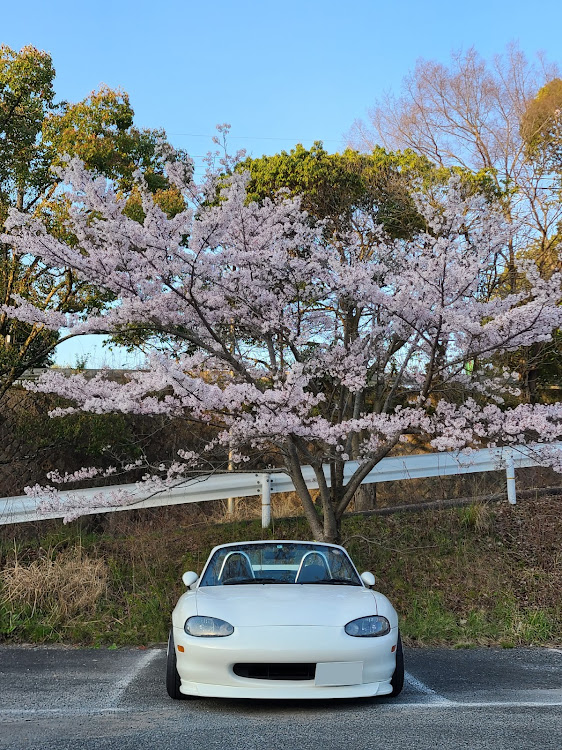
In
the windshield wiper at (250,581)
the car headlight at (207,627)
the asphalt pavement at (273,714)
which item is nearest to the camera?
the asphalt pavement at (273,714)

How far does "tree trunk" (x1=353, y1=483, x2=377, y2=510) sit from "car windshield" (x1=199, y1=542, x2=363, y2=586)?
6528mm

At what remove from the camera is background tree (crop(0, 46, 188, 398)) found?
1169cm

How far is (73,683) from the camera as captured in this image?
18.5 feet

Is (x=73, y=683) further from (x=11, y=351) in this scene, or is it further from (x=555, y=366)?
(x=555, y=366)

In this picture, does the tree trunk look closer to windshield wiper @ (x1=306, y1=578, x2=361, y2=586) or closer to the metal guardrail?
the metal guardrail

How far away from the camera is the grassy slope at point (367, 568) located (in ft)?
25.9

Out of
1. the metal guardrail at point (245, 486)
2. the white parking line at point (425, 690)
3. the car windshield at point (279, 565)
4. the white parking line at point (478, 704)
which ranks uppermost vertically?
the metal guardrail at point (245, 486)

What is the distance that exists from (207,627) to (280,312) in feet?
17.5

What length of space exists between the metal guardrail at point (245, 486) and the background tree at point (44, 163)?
9.09 feet

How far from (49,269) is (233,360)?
17.1 feet

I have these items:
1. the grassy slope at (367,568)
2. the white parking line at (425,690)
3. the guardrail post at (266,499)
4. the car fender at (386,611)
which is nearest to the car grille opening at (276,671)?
the car fender at (386,611)

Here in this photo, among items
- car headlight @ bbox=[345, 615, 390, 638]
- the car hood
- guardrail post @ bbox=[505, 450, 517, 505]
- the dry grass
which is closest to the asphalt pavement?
car headlight @ bbox=[345, 615, 390, 638]

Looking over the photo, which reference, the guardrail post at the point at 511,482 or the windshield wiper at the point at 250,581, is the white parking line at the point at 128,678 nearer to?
the windshield wiper at the point at 250,581

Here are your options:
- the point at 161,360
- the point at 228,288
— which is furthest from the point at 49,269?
the point at 161,360
